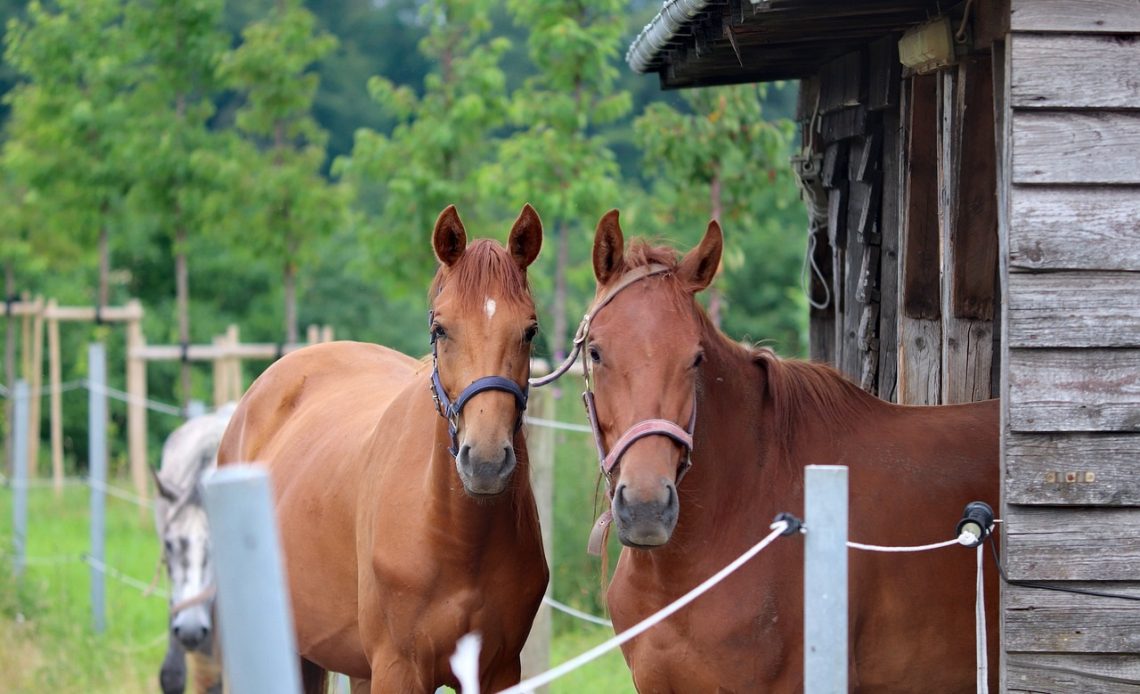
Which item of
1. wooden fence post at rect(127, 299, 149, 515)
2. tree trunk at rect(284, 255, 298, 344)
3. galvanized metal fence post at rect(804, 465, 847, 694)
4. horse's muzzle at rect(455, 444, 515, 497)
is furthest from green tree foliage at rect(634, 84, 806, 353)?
galvanized metal fence post at rect(804, 465, 847, 694)

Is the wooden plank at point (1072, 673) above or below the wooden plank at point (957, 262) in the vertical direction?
below

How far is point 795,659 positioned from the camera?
357cm

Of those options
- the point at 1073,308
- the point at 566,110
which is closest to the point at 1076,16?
the point at 1073,308

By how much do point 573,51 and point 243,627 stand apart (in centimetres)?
885

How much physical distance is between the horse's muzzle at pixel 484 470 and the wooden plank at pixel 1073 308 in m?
1.41

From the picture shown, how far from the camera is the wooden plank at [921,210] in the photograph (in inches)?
191

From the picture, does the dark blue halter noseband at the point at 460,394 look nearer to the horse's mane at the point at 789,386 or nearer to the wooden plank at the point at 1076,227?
the horse's mane at the point at 789,386

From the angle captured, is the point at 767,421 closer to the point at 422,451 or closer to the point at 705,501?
the point at 705,501

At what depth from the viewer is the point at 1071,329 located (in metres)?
3.30

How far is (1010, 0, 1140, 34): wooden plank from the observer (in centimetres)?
329

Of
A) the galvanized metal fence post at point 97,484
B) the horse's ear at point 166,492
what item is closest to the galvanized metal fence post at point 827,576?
the horse's ear at point 166,492

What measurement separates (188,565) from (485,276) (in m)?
3.61

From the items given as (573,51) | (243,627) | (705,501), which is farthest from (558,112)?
(243,627)

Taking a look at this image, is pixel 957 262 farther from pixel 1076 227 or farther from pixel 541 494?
pixel 541 494
